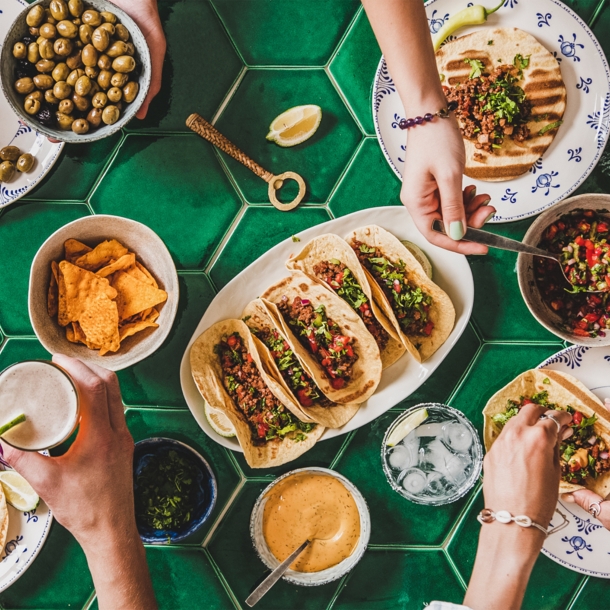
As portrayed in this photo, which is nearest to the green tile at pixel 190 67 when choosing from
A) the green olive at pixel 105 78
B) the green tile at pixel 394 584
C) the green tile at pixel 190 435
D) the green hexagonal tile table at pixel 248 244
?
the green hexagonal tile table at pixel 248 244

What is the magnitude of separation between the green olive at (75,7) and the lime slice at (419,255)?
61.6 inches

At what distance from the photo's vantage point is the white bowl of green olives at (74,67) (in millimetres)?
2221

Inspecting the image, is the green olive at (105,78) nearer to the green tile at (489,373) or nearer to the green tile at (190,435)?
the green tile at (190,435)

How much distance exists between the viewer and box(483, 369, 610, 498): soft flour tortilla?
2531 millimetres

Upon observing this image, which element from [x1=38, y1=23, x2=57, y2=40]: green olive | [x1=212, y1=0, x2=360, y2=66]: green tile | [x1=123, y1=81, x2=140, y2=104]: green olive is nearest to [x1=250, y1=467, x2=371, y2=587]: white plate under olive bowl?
[x1=123, y1=81, x2=140, y2=104]: green olive

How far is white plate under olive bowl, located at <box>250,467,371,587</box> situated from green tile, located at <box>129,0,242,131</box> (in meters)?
1.63

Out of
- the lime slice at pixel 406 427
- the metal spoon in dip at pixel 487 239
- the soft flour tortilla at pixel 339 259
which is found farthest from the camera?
the lime slice at pixel 406 427

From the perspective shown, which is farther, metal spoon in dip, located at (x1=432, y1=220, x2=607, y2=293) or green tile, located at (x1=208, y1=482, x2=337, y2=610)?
green tile, located at (x1=208, y1=482, x2=337, y2=610)

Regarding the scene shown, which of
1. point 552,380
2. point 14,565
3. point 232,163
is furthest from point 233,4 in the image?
point 14,565

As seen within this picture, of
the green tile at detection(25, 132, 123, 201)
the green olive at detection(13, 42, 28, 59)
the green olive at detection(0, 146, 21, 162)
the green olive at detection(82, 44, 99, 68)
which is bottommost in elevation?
the green tile at detection(25, 132, 123, 201)

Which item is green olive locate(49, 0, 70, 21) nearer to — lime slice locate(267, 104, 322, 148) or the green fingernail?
lime slice locate(267, 104, 322, 148)

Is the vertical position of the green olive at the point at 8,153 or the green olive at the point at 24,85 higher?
the green olive at the point at 24,85

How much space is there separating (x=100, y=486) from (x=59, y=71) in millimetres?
1543

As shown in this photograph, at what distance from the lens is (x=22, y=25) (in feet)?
7.34
